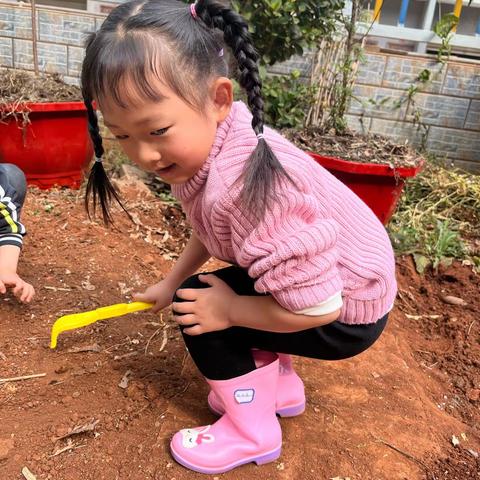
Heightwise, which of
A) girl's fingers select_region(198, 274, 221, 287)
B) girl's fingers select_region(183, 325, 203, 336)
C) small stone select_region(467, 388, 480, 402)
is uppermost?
girl's fingers select_region(198, 274, 221, 287)

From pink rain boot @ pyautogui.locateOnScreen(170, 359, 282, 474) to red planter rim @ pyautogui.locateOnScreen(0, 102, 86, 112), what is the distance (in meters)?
2.07

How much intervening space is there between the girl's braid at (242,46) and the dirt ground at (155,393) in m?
0.84

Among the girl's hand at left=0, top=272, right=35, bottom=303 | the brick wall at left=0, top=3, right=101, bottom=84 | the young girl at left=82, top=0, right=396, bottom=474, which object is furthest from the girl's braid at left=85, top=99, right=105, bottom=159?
the brick wall at left=0, top=3, right=101, bottom=84

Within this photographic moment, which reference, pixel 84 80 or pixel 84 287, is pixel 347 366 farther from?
pixel 84 80

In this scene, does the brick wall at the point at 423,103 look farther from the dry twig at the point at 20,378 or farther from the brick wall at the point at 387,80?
the dry twig at the point at 20,378

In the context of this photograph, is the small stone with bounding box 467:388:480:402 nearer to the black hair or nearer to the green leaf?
the green leaf

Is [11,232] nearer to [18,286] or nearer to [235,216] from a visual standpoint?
[18,286]

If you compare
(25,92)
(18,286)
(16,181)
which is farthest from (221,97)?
(25,92)

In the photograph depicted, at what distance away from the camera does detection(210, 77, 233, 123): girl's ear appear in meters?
1.05

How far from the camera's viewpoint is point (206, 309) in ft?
3.89

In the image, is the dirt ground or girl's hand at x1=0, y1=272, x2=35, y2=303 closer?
the dirt ground

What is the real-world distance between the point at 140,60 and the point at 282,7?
7.61 ft

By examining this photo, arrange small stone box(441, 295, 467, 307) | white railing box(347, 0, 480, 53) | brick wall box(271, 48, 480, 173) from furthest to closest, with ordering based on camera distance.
Answer: white railing box(347, 0, 480, 53)
brick wall box(271, 48, 480, 173)
small stone box(441, 295, 467, 307)

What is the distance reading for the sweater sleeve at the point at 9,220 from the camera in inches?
67.4
